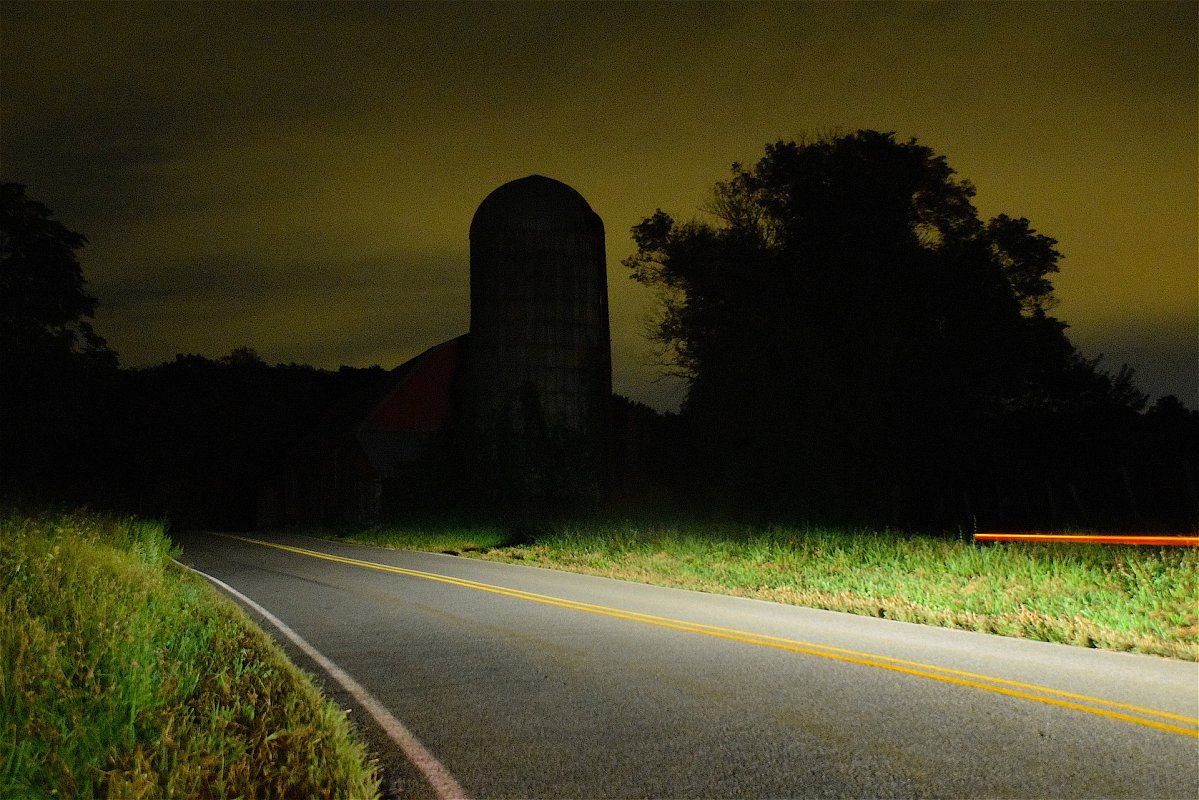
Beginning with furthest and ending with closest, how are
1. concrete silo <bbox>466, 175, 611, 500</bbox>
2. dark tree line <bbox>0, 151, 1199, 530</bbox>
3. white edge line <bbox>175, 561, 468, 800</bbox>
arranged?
concrete silo <bbox>466, 175, 611, 500</bbox>, dark tree line <bbox>0, 151, 1199, 530</bbox>, white edge line <bbox>175, 561, 468, 800</bbox>

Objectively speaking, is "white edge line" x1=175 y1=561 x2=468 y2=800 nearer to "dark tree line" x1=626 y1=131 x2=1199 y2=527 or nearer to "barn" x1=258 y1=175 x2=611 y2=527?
"dark tree line" x1=626 y1=131 x2=1199 y2=527

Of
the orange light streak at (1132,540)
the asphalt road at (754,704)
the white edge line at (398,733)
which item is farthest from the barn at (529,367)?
the white edge line at (398,733)

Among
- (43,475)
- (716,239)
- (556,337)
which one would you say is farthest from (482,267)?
(43,475)

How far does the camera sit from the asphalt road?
200 inches

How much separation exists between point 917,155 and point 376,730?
2665cm

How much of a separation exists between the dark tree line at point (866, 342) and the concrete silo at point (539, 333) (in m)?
5.86

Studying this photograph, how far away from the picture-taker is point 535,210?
36.1 metres

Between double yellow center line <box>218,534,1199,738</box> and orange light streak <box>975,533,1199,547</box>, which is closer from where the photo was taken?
double yellow center line <box>218,534,1199,738</box>

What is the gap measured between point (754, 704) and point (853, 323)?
2245 centimetres

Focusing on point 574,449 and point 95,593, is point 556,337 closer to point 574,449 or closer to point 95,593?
point 574,449

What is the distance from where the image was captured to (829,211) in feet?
93.4

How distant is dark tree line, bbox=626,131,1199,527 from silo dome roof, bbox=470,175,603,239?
647 centimetres

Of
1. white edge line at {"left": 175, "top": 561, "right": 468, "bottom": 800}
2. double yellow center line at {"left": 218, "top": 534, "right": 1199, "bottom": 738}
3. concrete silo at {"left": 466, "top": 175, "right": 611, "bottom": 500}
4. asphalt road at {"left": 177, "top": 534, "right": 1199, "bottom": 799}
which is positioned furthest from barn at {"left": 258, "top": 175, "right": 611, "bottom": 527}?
white edge line at {"left": 175, "top": 561, "right": 468, "bottom": 800}

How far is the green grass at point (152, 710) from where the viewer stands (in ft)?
15.6
